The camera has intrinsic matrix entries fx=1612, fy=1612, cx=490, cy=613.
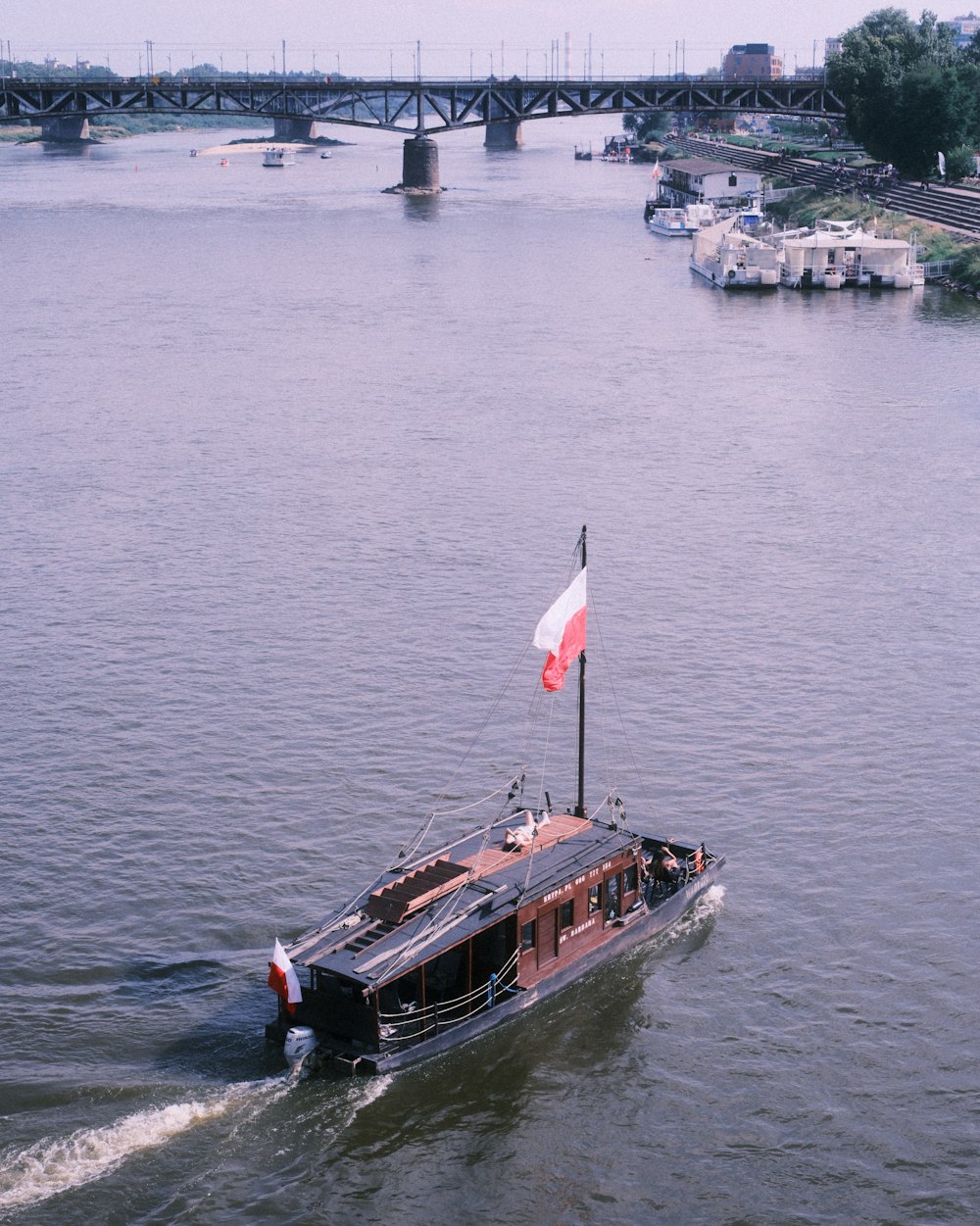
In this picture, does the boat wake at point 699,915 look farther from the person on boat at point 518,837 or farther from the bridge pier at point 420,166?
the bridge pier at point 420,166

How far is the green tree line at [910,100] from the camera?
117188 mm

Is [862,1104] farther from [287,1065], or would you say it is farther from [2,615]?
[2,615]

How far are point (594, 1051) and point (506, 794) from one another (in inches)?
317

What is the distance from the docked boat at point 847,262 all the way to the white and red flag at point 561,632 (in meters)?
76.3

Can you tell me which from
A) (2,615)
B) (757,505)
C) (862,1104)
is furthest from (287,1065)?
(757,505)

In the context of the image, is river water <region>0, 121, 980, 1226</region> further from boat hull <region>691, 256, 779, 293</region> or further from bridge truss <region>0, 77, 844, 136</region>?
bridge truss <region>0, 77, 844, 136</region>

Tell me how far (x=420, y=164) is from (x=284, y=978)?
14587 cm

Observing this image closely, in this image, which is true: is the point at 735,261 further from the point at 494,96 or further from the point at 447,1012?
the point at 447,1012

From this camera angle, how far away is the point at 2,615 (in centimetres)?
4138

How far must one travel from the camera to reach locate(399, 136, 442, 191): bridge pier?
159125 millimetres

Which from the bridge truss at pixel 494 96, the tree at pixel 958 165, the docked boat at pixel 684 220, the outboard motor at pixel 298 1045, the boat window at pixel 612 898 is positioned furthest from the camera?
the bridge truss at pixel 494 96

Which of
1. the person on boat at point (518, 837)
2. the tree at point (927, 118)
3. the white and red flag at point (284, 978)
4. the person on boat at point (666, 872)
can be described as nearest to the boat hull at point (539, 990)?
the person on boat at point (666, 872)

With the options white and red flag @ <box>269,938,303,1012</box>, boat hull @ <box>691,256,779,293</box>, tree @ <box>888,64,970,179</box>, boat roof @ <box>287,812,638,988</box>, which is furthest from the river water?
tree @ <box>888,64,970,179</box>

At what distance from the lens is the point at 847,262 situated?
99438 mm
